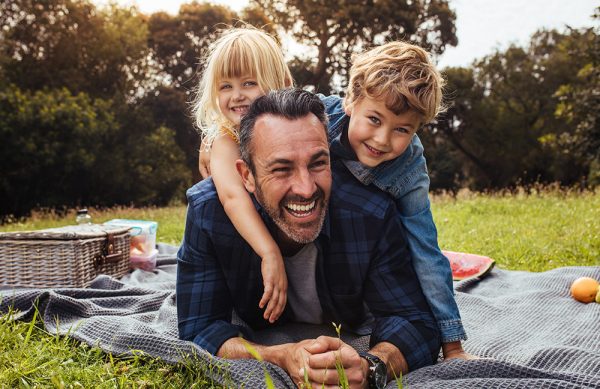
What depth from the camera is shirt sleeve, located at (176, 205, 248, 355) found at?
2.69m

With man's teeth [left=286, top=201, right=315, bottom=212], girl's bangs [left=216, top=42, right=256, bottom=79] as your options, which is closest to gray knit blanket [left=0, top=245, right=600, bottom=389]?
man's teeth [left=286, top=201, right=315, bottom=212]

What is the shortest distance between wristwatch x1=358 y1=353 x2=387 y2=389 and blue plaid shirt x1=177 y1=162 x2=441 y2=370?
34 centimetres

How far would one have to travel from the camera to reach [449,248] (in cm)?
664

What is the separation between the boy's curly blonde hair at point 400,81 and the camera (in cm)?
289

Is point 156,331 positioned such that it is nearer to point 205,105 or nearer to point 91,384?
point 91,384

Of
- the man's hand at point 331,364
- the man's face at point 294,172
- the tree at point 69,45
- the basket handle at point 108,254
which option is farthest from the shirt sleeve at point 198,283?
the tree at point 69,45

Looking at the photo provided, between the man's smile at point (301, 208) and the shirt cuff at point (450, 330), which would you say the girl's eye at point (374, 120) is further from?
the shirt cuff at point (450, 330)

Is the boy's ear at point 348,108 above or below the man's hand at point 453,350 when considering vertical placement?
above

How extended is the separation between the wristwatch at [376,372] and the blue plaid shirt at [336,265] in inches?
13.5

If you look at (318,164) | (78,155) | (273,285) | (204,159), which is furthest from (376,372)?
(78,155)

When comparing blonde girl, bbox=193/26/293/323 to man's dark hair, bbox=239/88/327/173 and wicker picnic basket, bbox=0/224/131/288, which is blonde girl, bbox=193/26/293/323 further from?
wicker picnic basket, bbox=0/224/131/288

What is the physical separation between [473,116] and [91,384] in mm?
25417

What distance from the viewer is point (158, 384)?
2352 mm

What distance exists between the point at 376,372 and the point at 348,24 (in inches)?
733
